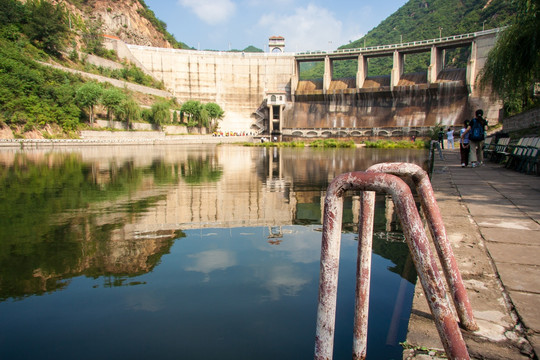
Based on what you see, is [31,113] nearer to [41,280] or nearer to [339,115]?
[339,115]

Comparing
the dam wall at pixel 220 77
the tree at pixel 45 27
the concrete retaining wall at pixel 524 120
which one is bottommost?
the concrete retaining wall at pixel 524 120

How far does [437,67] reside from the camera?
50.0m

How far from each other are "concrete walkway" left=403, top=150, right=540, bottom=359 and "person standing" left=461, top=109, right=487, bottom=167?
5313 mm

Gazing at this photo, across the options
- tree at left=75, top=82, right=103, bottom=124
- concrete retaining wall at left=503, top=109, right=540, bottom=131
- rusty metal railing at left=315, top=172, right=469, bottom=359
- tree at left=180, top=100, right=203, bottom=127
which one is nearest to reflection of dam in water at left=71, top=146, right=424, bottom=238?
rusty metal railing at left=315, top=172, right=469, bottom=359

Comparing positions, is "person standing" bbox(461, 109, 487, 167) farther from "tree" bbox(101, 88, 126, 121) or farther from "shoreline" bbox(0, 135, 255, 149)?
"tree" bbox(101, 88, 126, 121)

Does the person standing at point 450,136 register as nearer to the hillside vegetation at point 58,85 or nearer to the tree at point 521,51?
the tree at point 521,51

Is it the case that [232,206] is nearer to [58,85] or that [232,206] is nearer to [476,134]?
[476,134]

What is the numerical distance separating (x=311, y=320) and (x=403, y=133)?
163ft

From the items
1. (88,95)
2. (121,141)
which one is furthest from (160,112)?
(88,95)

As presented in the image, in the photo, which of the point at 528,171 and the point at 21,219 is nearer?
the point at 21,219

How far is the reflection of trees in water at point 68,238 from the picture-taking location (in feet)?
12.5

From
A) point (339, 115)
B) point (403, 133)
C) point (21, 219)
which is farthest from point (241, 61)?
point (21, 219)

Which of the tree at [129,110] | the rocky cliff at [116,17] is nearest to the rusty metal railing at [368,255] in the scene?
the tree at [129,110]

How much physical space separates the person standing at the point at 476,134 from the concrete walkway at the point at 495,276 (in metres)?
5.31
